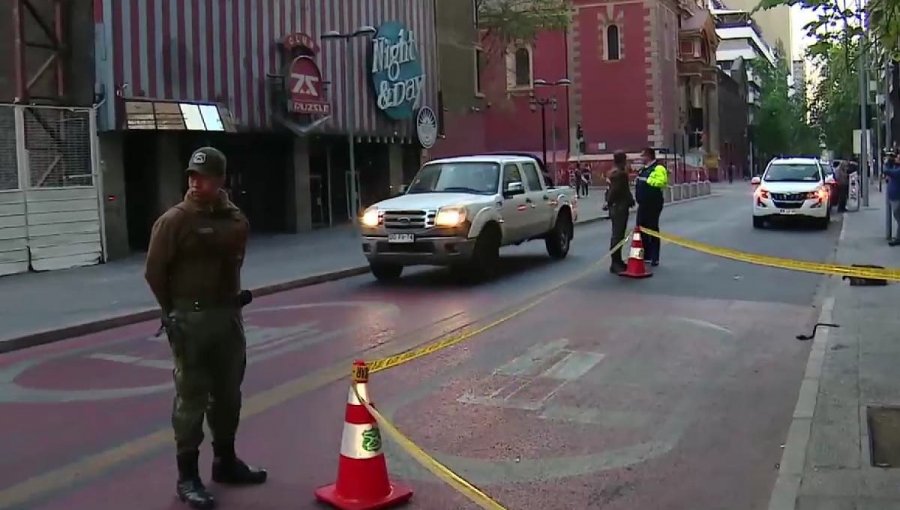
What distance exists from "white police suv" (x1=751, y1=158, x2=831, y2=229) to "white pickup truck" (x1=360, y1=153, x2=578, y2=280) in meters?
9.22

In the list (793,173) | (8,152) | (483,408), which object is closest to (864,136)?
(793,173)

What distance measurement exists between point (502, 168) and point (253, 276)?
441cm

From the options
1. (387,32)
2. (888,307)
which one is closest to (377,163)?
(387,32)

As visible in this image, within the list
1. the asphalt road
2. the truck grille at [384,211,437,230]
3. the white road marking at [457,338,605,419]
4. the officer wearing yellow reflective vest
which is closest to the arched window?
the officer wearing yellow reflective vest

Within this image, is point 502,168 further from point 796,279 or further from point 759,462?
point 759,462

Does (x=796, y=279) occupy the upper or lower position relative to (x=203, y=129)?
lower

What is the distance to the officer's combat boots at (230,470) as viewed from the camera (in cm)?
599

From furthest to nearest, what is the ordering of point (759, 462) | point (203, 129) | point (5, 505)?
1. point (203, 129)
2. point (759, 462)
3. point (5, 505)

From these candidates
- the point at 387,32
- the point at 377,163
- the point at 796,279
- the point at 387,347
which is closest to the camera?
the point at 387,347

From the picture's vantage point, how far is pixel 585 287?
14867 mm

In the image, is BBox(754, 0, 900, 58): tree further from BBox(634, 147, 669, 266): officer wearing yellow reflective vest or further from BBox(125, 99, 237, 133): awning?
BBox(125, 99, 237, 133): awning

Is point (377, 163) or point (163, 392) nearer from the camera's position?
point (163, 392)

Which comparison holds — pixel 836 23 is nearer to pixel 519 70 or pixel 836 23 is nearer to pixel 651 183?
pixel 651 183

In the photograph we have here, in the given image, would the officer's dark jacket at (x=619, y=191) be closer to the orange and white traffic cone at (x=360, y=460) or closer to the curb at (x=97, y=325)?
the curb at (x=97, y=325)
